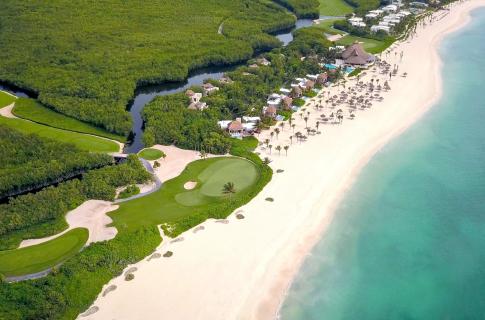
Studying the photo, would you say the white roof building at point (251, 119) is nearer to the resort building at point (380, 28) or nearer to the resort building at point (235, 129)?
the resort building at point (235, 129)

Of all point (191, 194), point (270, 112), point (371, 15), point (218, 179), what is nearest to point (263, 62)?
point (270, 112)

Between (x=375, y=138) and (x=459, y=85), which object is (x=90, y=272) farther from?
(x=459, y=85)

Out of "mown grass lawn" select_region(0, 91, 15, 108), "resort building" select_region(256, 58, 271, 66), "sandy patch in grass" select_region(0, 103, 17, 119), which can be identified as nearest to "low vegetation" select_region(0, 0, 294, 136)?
"mown grass lawn" select_region(0, 91, 15, 108)

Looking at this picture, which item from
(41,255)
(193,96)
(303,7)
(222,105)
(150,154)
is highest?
(303,7)

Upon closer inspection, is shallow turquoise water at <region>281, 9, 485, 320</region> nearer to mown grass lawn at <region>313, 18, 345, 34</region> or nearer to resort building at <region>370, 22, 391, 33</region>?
resort building at <region>370, 22, 391, 33</region>

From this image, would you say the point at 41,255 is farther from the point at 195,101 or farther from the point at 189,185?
the point at 195,101
